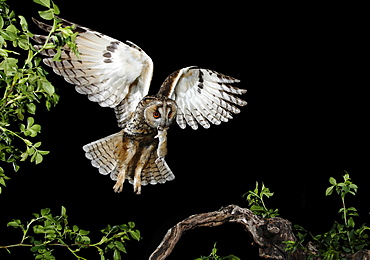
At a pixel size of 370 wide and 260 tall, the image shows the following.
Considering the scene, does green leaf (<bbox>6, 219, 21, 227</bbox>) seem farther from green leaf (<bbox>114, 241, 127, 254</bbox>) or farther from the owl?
the owl

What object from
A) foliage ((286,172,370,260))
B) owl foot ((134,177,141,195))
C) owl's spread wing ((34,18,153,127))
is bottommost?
foliage ((286,172,370,260))

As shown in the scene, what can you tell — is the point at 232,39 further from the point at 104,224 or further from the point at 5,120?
the point at 5,120

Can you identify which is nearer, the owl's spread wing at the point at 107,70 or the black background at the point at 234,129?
the owl's spread wing at the point at 107,70

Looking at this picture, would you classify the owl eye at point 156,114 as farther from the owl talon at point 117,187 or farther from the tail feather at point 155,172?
the owl talon at point 117,187

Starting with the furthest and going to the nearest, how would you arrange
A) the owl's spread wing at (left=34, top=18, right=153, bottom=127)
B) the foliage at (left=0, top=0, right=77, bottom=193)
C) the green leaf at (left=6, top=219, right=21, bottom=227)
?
the owl's spread wing at (left=34, top=18, right=153, bottom=127) → the green leaf at (left=6, top=219, right=21, bottom=227) → the foliage at (left=0, top=0, right=77, bottom=193)

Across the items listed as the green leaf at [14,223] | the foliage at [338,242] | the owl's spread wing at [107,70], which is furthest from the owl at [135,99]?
the foliage at [338,242]

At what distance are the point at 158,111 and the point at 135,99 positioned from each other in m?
0.12

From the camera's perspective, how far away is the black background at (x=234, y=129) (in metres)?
1.93

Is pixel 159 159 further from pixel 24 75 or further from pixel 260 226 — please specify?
pixel 24 75

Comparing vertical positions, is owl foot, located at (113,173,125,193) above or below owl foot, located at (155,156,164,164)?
below

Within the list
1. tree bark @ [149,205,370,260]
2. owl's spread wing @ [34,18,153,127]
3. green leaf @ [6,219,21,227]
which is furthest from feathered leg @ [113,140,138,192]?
green leaf @ [6,219,21,227]

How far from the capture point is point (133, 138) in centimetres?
187

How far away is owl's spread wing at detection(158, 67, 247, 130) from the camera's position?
193 cm

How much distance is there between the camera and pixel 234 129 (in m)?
2.21
